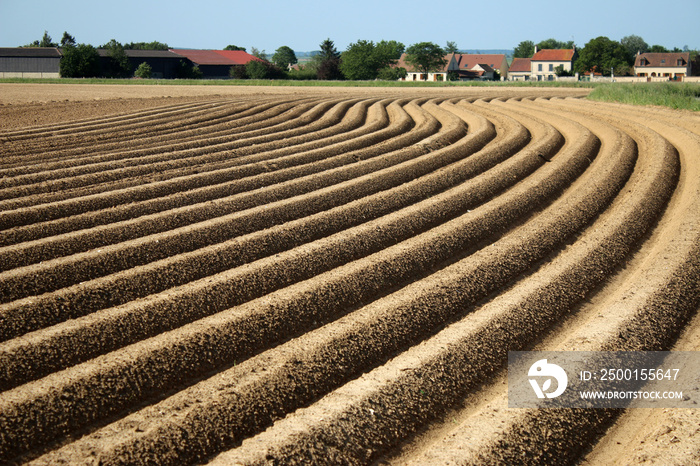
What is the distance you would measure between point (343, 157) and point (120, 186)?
137 inches

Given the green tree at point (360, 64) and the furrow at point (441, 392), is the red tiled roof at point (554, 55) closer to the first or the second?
the green tree at point (360, 64)

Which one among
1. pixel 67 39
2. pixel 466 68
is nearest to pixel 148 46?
pixel 67 39

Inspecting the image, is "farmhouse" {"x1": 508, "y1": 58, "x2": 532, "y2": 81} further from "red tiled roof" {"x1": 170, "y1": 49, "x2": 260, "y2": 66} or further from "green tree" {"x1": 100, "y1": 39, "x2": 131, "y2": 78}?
"green tree" {"x1": 100, "y1": 39, "x2": 131, "y2": 78}

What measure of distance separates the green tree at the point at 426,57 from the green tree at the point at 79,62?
35.6m

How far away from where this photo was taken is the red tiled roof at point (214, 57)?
65.4m

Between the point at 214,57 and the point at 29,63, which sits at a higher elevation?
the point at 214,57

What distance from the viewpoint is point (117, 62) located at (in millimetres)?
51844

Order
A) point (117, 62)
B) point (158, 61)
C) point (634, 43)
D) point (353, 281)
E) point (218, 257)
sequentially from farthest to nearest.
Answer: point (634, 43), point (158, 61), point (117, 62), point (218, 257), point (353, 281)

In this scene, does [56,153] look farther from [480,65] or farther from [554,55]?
[554,55]

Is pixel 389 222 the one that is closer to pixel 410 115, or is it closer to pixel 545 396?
pixel 545 396

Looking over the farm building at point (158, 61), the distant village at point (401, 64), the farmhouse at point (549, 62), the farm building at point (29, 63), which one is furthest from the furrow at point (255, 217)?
the farmhouse at point (549, 62)

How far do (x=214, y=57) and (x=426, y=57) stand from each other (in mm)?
24406

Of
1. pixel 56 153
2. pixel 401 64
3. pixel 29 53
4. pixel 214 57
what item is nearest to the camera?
pixel 56 153

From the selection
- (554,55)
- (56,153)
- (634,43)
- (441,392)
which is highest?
(634,43)
